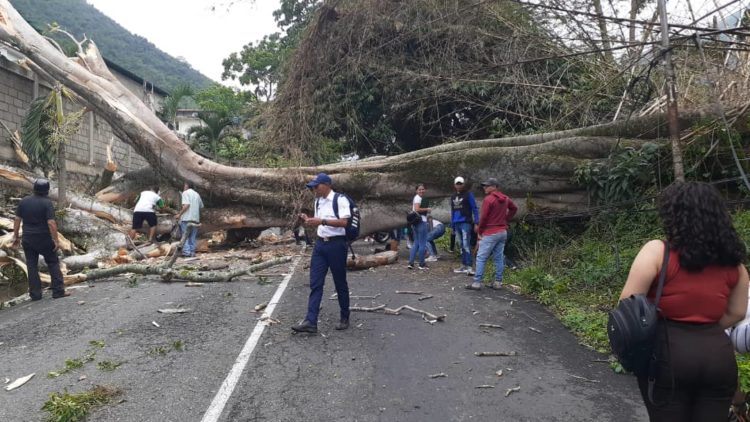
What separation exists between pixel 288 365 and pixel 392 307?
7.93 ft

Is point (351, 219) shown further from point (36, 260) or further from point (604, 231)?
point (604, 231)

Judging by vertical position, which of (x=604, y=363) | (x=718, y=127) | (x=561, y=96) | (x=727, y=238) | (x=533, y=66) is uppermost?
(x=533, y=66)

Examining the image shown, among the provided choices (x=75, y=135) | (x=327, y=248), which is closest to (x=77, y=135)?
(x=75, y=135)

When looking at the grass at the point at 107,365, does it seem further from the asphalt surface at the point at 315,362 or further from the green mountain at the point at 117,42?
the green mountain at the point at 117,42

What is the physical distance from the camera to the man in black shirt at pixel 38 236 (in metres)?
7.64

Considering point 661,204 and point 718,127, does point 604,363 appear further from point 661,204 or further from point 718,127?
point 718,127

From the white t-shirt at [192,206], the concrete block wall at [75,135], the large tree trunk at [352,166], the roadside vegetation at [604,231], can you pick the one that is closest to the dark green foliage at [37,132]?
the large tree trunk at [352,166]

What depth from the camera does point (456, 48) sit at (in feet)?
46.0

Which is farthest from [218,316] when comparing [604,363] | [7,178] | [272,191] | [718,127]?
[7,178]

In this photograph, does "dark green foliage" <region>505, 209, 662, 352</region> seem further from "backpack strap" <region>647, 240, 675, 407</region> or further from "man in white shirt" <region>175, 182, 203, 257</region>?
"man in white shirt" <region>175, 182, 203, 257</region>

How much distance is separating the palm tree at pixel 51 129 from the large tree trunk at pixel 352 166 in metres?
0.60

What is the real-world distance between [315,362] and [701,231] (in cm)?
340

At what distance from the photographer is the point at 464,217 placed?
960cm

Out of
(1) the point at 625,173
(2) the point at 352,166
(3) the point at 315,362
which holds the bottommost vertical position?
(3) the point at 315,362
